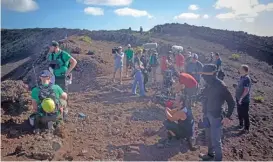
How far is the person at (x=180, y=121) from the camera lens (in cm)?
720

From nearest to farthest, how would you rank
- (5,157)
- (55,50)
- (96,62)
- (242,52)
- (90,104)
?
(5,157) → (55,50) → (90,104) → (96,62) → (242,52)

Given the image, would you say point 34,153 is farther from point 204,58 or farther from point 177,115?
point 204,58

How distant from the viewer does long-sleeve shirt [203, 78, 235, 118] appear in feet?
Answer: 20.4

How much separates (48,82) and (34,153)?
1.70 m

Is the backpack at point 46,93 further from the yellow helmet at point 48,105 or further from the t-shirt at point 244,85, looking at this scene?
the t-shirt at point 244,85

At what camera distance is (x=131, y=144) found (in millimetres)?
7602

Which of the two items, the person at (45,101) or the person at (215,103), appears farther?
the person at (45,101)

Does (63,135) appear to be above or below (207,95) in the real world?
below

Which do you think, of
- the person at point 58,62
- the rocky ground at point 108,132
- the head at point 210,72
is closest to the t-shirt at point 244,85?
the rocky ground at point 108,132

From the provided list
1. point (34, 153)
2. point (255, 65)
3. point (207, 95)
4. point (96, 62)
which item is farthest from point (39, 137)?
point (255, 65)

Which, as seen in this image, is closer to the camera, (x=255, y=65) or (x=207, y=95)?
(x=207, y=95)

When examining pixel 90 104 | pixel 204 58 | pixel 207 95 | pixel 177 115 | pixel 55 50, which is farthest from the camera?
pixel 204 58

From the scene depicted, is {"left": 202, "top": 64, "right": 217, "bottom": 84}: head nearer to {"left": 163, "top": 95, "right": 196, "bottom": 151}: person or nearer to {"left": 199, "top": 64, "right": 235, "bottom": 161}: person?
{"left": 199, "top": 64, "right": 235, "bottom": 161}: person

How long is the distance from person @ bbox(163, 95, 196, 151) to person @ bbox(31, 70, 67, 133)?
2.69m
